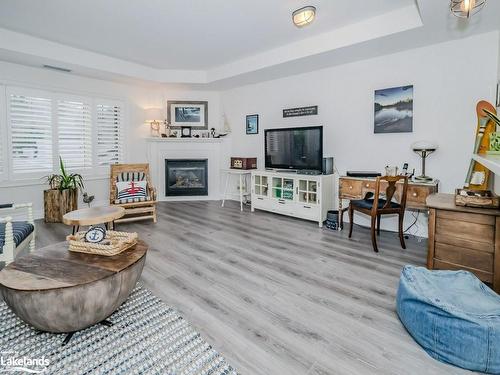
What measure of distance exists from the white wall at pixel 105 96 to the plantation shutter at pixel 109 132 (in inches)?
5.4

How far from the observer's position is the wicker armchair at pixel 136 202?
449cm

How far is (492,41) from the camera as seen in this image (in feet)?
10.6

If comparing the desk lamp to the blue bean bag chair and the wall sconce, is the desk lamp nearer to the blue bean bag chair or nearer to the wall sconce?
the blue bean bag chair

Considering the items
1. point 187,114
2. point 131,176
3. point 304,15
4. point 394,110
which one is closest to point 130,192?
point 131,176

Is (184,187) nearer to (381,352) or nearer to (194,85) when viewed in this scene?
(194,85)

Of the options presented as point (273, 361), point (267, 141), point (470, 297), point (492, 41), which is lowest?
point (273, 361)

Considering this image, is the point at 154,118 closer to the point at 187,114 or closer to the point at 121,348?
the point at 187,114

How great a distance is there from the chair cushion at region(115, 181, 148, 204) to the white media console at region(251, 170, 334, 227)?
1.98m

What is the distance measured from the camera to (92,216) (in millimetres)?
3018

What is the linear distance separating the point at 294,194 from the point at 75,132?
163 inches

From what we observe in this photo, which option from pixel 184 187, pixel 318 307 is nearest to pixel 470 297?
pixel 318 307

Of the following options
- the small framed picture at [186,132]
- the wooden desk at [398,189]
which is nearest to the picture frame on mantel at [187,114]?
the small framed picture at [186,132]

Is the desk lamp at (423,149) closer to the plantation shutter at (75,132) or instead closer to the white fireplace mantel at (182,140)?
the white fireplace mantel at (182,140)

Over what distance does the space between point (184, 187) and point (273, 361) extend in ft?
16.7
